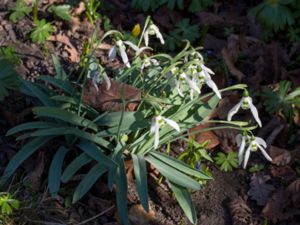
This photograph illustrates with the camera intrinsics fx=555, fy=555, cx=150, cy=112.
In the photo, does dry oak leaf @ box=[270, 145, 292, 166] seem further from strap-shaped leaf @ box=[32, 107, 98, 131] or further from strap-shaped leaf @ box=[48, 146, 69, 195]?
strap-shaped leaf @ box=[48, 146, 69, 195]

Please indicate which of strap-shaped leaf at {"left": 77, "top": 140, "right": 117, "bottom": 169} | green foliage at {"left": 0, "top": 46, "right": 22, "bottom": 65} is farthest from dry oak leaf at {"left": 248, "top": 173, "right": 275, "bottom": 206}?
green foliage at {"left": 0, "top": 46, "right": 22, "bottom": 65}

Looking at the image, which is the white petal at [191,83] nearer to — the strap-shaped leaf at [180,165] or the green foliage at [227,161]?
the strap-shaped leaf at [180,165]

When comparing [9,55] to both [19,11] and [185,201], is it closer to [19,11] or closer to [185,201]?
[19,11]

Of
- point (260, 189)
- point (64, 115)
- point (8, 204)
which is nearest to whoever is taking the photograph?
point (8, 204)

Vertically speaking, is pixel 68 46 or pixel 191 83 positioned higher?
pixel 191 83

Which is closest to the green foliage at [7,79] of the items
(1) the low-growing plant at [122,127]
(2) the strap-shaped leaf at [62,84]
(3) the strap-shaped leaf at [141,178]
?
(1) the low-growing plant at [122,127]

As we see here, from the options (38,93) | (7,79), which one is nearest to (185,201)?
(38,93)

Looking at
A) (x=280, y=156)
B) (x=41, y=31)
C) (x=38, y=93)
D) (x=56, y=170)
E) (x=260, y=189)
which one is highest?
(x=41, y=31)
